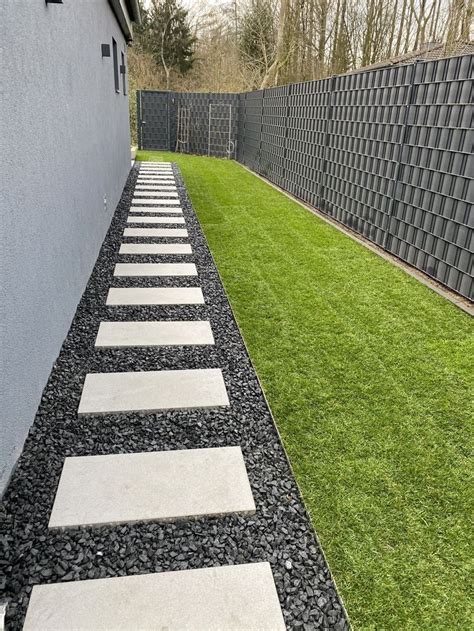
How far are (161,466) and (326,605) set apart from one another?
0.85 m

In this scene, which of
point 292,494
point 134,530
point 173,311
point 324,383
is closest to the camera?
point 134,530

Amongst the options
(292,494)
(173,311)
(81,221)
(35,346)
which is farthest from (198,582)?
(81,221)

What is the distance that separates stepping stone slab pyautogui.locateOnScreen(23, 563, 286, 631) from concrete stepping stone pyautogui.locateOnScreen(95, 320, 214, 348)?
5.68 ft

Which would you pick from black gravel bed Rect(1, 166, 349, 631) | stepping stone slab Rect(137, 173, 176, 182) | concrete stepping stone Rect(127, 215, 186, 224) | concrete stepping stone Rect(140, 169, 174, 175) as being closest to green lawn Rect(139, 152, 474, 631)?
black gravel bed Rect(1, 166, 349, 631)

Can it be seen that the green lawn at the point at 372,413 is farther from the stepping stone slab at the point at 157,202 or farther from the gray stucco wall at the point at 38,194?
the stepping stone slab at the point at 157,202

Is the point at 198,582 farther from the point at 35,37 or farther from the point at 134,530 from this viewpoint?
the point at 35,37

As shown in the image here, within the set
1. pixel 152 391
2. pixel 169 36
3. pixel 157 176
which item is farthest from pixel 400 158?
pixel 169 36

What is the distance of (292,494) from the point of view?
201 centimetres

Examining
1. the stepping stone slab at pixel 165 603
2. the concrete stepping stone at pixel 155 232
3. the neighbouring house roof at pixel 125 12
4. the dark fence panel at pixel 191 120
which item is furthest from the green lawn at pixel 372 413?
the dark fence panel at pixel 191 120

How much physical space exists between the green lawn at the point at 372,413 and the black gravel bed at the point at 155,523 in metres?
0.10

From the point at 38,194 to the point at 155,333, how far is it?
121 centimetres

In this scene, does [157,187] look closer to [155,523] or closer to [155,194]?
[155,194]

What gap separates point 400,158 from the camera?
16.4 ft

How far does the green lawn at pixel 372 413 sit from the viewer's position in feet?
5.51
